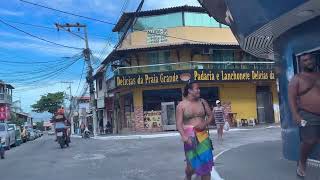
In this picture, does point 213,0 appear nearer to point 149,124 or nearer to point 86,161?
point 86,161

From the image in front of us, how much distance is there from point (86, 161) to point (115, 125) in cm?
3192

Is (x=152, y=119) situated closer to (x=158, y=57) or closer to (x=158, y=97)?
(x=158, y=97)

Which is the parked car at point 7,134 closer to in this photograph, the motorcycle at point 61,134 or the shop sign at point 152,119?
the motorcycle at point 61,134

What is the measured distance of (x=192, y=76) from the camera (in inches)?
1454

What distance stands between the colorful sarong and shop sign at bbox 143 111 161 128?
101ft

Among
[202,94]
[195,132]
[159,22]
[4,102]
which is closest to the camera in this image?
[195,132]

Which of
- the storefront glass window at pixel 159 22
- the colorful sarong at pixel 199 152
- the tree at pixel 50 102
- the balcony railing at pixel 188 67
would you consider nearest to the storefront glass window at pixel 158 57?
the balcony railing at pixel 188 67

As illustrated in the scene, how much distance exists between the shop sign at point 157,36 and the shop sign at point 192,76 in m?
2.77

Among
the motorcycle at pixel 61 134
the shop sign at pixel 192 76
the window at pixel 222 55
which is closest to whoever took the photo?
the motorcycle at pixel 61 134

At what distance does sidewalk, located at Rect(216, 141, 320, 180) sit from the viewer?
943 cm

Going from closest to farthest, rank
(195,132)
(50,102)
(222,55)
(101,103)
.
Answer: (195,132) → (222,55) → (101,103) → (50,102)

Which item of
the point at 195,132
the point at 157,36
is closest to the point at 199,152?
the point at 195,132

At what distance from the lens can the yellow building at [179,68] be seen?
1499 inches

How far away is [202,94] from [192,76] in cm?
265
